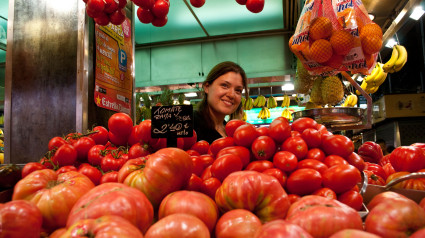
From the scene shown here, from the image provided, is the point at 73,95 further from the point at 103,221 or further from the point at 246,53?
the point at 246,53

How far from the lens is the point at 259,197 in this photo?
87 centimetres

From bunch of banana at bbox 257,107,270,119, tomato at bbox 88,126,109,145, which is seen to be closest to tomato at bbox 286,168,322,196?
tomato at bbox 88,126,109,145

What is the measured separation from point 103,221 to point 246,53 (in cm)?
698

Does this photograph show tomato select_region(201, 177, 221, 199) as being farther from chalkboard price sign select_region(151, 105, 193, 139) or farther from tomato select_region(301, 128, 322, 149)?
tomato select_region(301, 128, 322, 149)

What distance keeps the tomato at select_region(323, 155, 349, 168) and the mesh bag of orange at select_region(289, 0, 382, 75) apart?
94 centimetres

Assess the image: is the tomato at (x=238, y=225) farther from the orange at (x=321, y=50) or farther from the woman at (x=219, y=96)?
the woman at (x=219, y=96)

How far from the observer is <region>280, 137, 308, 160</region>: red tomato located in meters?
1.30

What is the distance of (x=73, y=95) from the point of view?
2605mm

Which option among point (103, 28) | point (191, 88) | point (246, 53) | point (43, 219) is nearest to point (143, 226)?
point (43, 219)

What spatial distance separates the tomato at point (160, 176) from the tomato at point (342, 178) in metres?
0.60

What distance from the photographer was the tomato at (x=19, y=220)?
2.20 feet

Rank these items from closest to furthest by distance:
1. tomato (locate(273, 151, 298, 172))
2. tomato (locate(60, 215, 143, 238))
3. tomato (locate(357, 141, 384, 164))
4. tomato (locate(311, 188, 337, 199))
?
tomato (locate(60, 215, 143, 238)) → tomato (locate(311, 188, 337, 199)) → tomato (locate(273, 151, 298, 172)) → tomato (locate(357, 141, 384, 164))

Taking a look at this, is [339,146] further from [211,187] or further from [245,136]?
[211,187]

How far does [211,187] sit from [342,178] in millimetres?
528
